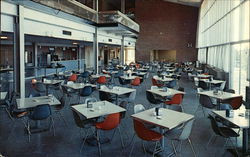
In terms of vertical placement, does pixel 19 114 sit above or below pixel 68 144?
above

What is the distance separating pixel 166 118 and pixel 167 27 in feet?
69.7

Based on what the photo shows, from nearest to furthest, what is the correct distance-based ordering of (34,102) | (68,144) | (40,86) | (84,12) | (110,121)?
(110,121)
(68,144)
(34,102)
(40,86)
(84,12)

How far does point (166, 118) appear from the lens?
367 centimetres

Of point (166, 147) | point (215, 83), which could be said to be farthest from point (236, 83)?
point (166, 147)

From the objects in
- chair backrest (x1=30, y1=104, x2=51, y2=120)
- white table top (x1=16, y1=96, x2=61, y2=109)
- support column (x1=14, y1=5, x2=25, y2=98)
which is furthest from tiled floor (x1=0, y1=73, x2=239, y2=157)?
support column (x1=14, y1=5, x2=25, y2=98)

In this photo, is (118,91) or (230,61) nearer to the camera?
(118,91)

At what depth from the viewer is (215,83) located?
27.0 ft

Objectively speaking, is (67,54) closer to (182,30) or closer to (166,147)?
(182,30)

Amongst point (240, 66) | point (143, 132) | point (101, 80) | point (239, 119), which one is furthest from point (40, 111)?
point (240, 66)

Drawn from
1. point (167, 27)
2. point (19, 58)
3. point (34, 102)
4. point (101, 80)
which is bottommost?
point (34, 102)

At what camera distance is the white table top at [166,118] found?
3372mm

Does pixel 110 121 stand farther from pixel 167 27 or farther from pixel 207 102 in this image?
pixel 167 27

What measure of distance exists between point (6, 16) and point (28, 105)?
12.4 ft

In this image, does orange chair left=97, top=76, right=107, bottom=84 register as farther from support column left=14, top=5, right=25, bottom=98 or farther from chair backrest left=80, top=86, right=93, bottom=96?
support column left=14, top=5, right=25, bottom=98
